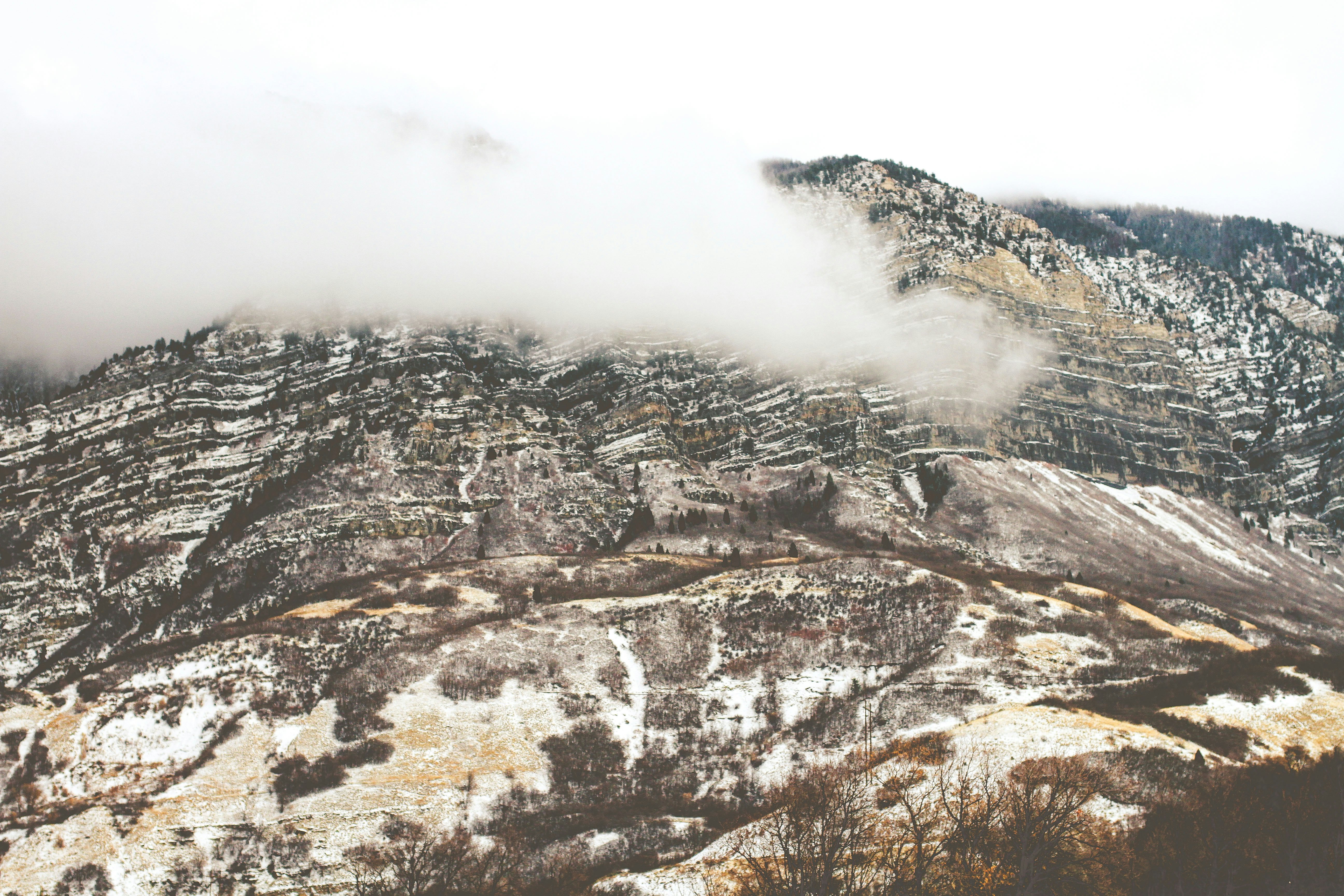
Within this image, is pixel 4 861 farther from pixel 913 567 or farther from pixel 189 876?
pixel 913 567

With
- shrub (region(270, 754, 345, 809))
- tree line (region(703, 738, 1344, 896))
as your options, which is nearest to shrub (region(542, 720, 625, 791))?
shrub (region(270, 754, 345, 809))

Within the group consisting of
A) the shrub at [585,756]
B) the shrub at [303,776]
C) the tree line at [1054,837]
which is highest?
the tree line at [1054,837]

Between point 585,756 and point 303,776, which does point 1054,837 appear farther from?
point 303,776

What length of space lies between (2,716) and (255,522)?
10927 centimetres

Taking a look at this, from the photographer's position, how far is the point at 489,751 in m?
87.2

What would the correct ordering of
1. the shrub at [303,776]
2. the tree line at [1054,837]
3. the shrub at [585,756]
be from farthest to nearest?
the shrub at [585,756]
the shrub at [303,776]
the tree line at [1054,837]

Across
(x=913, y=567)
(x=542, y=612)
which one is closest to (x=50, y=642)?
(x=542, y=612)

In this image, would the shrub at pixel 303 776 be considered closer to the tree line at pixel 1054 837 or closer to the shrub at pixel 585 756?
the shrub at pixel 585 756

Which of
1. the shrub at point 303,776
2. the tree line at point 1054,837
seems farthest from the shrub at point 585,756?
the tree line at point 1054,837

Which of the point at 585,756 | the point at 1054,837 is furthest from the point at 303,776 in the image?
the point at 1054,837

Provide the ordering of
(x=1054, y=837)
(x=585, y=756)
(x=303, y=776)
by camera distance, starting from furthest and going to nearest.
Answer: (x=585, y=756)
(x=303, y=776)
(x=1054, y=837)

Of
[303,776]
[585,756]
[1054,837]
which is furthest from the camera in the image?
[585,756]

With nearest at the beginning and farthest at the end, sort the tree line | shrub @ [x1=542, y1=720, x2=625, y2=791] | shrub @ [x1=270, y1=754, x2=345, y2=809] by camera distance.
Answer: the tree line < shrub @ [x1=270, y1=754, x2=345, y2=809] < shrub @ [x1=542, y1=720, x2=625, y2=791]

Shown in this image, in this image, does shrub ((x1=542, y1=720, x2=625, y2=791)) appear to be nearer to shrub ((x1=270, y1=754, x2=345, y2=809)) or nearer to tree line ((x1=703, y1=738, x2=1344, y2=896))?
shrub ((x1=270, y1=754, x2=345, y2=809))
